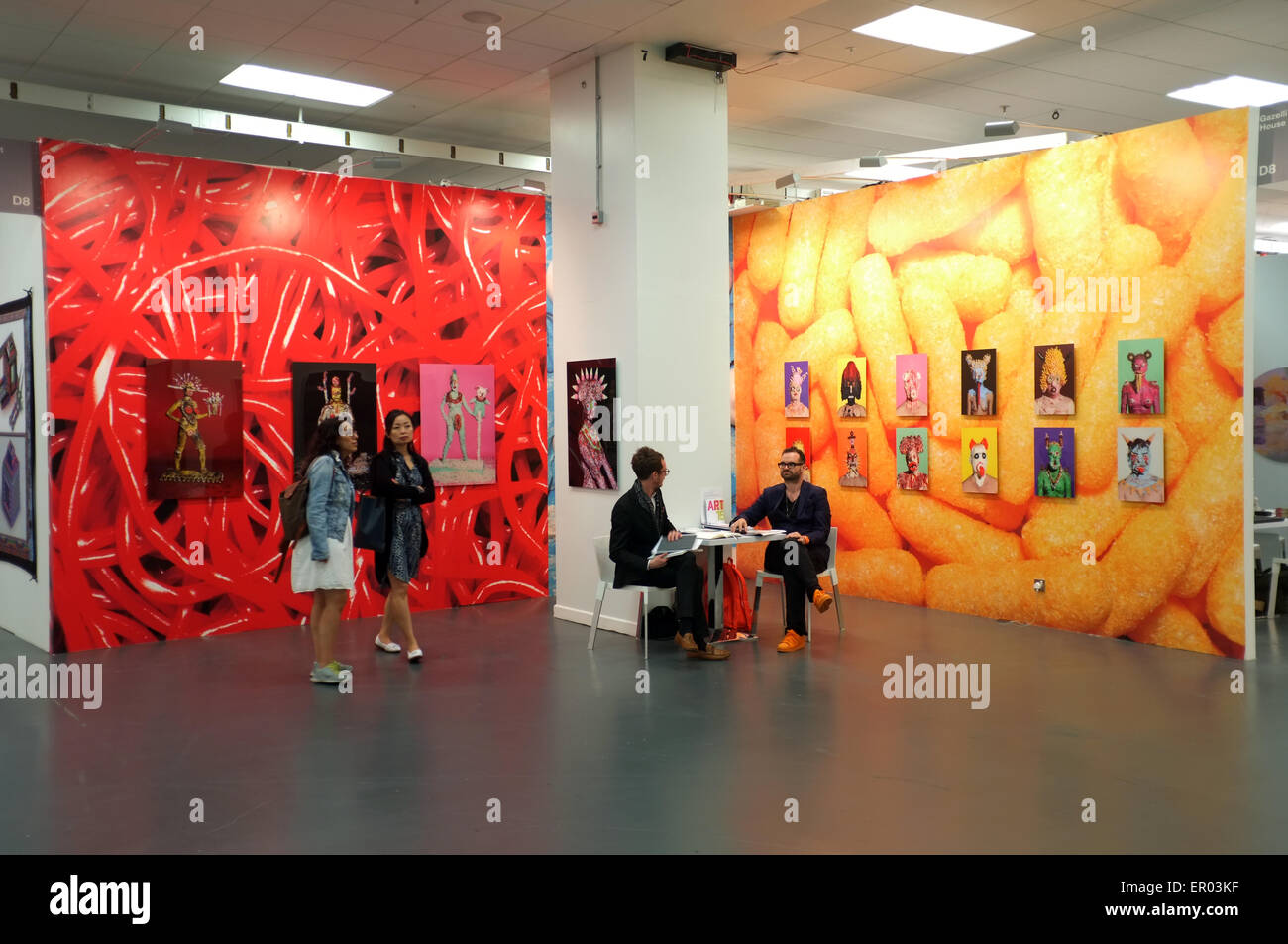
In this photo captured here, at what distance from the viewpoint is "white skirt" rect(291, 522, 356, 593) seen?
6.67 meters

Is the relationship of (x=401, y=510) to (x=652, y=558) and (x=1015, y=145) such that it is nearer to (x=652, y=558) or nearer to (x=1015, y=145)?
(x=652, y=558)

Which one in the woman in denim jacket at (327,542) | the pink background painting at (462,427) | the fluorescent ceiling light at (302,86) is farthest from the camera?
the pink background painting at (462,427)

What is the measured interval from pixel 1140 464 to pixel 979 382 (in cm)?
147

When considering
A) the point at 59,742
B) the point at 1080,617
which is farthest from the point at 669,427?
the point at 59,742

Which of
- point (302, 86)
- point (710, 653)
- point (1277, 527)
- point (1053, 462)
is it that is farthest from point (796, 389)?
point (302, 86)

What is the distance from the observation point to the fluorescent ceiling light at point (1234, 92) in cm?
978

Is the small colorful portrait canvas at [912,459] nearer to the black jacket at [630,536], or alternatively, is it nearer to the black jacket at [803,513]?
the black jacket at [803,513]

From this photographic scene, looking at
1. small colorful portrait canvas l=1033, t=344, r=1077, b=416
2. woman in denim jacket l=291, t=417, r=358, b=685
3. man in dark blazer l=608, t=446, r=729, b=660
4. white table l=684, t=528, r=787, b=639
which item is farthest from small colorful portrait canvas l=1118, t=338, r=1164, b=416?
woman in denim jacket l=291, t=417, r=358, b=685

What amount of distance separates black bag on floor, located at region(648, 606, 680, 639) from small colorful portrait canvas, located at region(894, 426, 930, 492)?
2463 mm

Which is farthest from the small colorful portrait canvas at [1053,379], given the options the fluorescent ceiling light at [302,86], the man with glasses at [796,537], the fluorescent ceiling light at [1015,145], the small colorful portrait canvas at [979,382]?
the fluorescent ceiling light at [302,86]

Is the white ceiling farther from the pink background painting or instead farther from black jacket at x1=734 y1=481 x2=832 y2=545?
black jacket at x1=734 y1=481 x2=832 y2=545

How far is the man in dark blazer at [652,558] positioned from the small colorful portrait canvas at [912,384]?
2.65 metres
